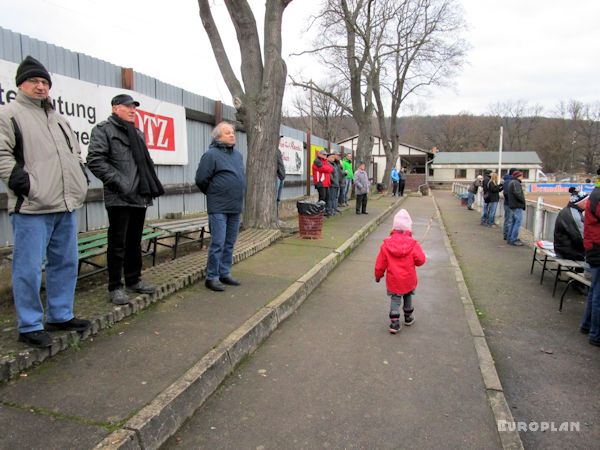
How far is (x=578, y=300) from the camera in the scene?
6.14 meters

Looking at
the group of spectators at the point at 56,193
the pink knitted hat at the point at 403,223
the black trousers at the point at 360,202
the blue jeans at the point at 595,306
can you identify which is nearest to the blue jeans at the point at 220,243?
the group of spectators at the point at 56,193

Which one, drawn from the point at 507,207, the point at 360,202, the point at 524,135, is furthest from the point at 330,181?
the point at 524,135

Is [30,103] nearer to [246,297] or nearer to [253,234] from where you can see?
[246,297]

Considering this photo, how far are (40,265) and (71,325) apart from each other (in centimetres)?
62

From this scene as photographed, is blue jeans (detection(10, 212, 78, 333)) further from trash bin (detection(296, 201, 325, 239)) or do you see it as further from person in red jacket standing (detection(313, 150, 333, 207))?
person in red jacket standing (detection(313, 150, 333, 207))

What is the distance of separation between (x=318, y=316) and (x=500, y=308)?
2.57m

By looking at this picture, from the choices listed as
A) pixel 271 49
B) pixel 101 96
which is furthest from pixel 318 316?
pixel 271 49

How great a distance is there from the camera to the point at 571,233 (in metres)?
6.10

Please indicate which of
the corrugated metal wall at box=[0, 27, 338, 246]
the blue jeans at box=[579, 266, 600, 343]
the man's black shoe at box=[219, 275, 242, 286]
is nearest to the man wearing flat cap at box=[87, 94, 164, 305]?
the man's black shoe at box=[219, 275, 242, 286]

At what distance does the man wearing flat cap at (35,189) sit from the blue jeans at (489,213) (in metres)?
13.3

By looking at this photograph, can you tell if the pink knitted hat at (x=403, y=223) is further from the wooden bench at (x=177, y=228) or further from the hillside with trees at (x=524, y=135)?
the hillside with trees at (x=524, y=135)

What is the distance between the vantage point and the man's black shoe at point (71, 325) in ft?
11.2

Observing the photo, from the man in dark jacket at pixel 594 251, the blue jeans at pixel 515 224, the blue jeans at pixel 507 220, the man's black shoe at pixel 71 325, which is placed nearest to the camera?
the man's black shoe at pixel 71 325

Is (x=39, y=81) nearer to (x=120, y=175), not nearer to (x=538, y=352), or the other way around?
(x=120, y=175)
